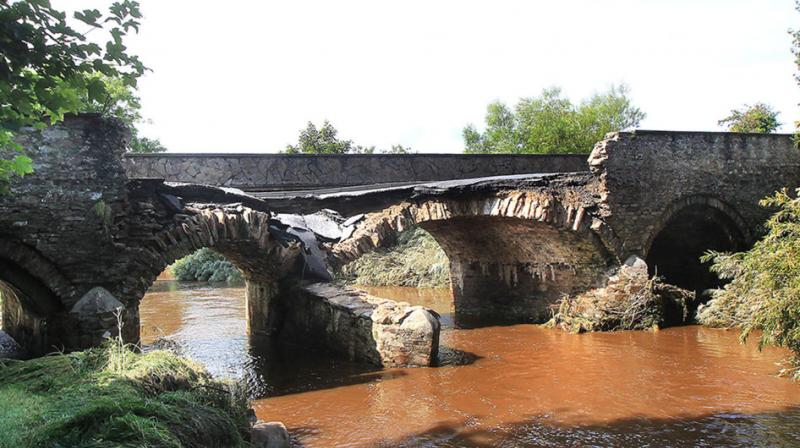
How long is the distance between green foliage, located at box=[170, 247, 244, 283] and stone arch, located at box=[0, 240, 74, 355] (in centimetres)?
1565

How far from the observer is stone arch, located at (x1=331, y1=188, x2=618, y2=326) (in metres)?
11.5

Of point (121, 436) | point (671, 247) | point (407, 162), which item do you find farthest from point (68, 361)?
point (671, 247)

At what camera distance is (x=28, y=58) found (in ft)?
13.2

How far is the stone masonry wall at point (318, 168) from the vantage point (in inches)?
432

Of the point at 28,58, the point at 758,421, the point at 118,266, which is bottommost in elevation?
the point at 758,421

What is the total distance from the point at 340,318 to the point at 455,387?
2.40 metres

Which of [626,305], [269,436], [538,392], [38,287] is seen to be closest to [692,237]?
[626,305]

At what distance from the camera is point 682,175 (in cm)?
1299

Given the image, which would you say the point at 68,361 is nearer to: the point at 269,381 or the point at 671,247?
the point at 269,381

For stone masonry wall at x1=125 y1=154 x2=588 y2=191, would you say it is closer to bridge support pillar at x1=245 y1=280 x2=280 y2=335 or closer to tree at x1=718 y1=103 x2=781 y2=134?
bridge support pillar at x1=245 y1=280 x2=280 y2=335

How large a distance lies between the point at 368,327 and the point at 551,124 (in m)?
25.1

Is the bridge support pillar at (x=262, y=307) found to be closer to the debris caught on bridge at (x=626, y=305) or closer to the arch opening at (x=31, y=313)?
the arch opening at (x=31, y=313)

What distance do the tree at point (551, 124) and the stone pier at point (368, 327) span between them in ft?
72.9

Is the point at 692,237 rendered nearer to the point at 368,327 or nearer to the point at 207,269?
the point at 368,327
